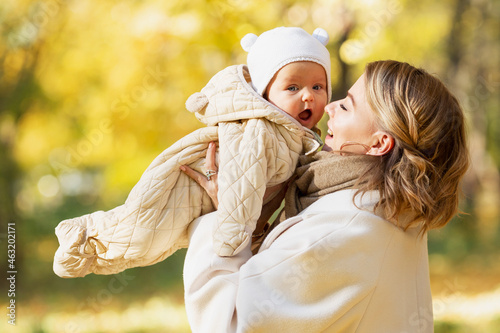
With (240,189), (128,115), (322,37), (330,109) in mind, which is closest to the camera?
(240,189)

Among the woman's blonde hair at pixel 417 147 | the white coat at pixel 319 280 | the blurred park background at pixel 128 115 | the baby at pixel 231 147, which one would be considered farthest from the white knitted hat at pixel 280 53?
the blurred park background at pixel 128 115

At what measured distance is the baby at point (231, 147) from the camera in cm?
163

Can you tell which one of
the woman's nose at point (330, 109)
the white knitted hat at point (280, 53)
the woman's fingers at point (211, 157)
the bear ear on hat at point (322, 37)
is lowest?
the woman's fingers at point (211, 157)

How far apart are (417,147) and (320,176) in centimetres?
25

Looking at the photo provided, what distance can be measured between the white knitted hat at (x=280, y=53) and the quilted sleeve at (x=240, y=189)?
0.19 meters

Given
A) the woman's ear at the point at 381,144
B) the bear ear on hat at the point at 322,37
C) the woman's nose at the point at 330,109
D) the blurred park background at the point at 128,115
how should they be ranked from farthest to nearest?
1. the blurred park background at the point at 128,115
2. the bear ear on hat at the point at 322,37
3. the woman's nose at the point at 330,109
4. the woman's ear at the point at 381,144

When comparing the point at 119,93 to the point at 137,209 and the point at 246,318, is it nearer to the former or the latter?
the point at 137,209

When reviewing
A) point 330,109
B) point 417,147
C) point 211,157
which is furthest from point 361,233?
point 211,157

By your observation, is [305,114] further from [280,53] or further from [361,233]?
[361,233]

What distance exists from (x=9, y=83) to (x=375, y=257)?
510 cm

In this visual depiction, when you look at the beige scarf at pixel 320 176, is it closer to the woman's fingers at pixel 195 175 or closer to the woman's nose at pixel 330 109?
the woman's nose at pixel 330 109

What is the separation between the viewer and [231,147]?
1635 millimetres

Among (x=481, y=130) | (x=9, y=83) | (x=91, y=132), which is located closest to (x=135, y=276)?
(x=91, y=132)

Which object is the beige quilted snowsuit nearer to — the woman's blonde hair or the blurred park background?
the woman's blonde hair
